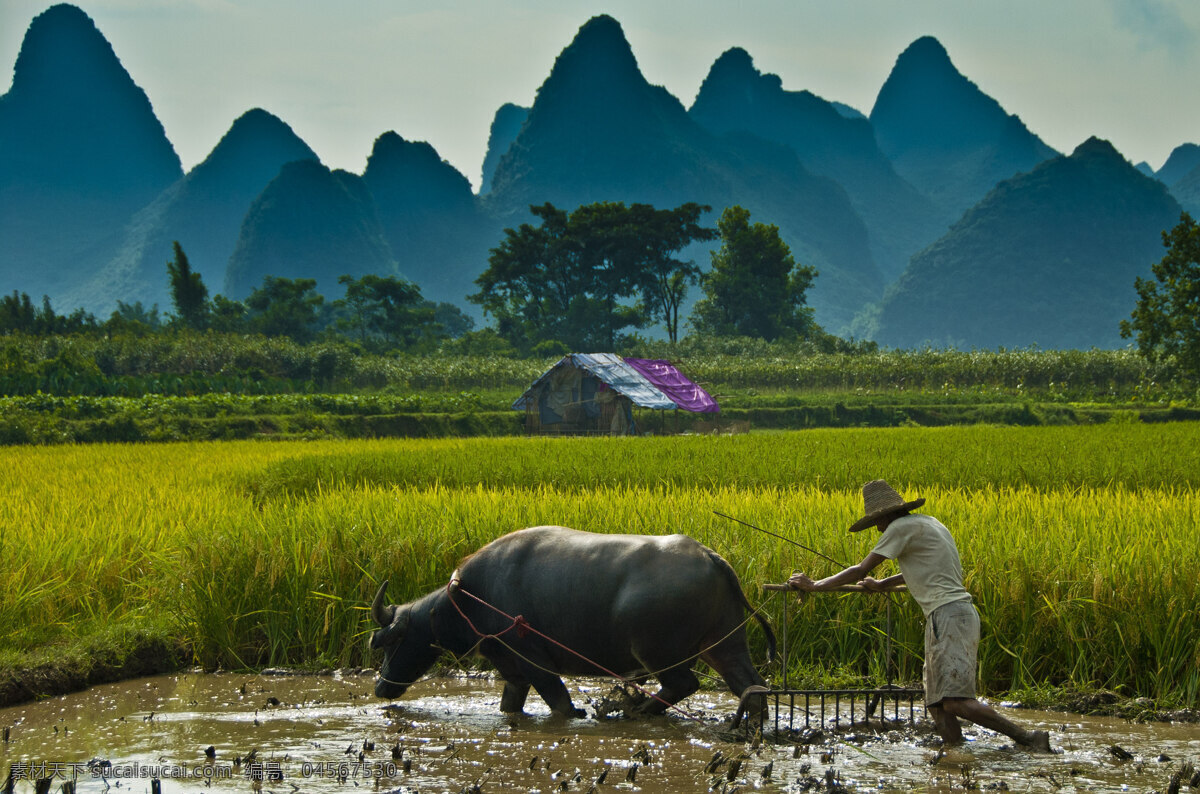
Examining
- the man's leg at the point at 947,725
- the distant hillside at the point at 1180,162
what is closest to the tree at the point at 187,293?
the man's leg at the point at 947,725

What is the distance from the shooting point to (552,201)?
460 ft

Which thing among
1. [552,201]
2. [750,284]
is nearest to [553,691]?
[750,284]

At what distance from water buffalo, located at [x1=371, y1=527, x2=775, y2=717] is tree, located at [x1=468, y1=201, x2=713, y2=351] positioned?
157ft

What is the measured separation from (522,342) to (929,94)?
160 metres

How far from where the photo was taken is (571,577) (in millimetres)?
4734

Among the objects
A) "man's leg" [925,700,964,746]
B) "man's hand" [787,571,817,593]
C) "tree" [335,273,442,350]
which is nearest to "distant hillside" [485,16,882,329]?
"tree" [335,273,442,350]

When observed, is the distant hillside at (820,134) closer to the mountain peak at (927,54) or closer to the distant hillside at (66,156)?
the mountain peak at (927,54)

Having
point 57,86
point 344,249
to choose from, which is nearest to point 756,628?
point 344,249

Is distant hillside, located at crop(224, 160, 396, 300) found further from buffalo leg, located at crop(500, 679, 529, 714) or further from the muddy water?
buffalo leg, located at crop(500, 679, 529, 714)

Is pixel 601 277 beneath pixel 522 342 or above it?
above

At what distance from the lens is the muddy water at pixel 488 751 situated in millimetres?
3922

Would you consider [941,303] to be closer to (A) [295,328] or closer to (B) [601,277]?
(B) [601,277]

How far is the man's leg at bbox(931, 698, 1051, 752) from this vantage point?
4.04 metres

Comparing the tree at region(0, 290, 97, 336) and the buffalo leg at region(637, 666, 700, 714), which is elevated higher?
the tree at region(0, 290, 97, 336)
